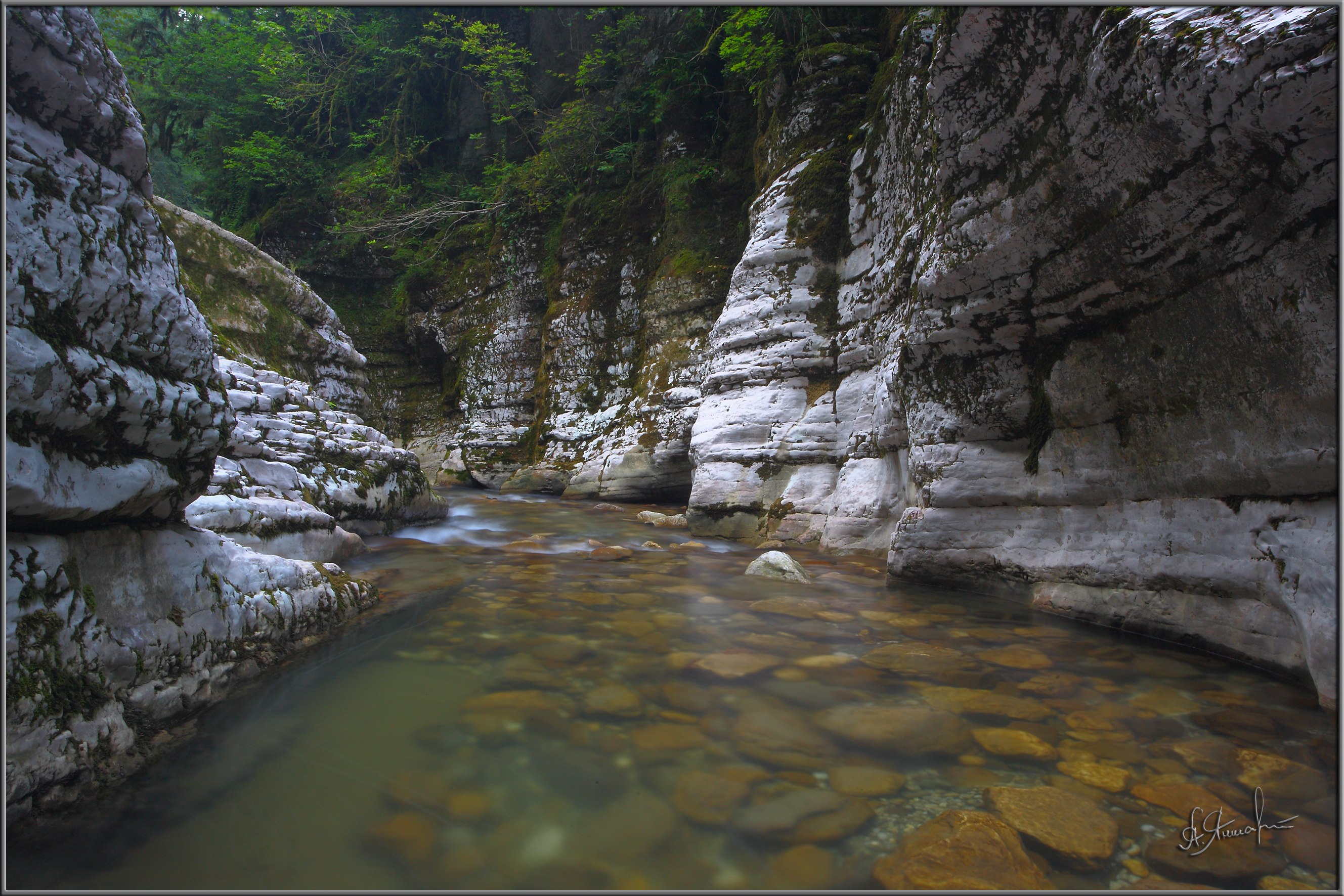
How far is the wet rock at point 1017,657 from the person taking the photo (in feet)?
9.46

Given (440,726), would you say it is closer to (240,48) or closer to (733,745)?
(733,745)

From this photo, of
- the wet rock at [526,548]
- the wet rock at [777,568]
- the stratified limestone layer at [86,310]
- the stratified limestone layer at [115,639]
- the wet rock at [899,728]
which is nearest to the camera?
the stratified limestone layer at [115,639]

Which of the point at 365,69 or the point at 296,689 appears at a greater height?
the point at 365,69

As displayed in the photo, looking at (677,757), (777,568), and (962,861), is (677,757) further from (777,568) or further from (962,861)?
(777,568)

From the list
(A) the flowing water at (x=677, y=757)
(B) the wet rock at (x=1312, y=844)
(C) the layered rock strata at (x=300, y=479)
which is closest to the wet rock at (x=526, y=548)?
(C) the layered rock strata at (x=300, y=479)

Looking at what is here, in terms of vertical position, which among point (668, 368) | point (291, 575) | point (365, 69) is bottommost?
point (291, 575)

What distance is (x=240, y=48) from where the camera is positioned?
17.7 m

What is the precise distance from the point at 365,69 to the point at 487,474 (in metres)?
13.0

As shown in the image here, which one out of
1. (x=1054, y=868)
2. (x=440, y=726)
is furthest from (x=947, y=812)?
(x=440, y=726)

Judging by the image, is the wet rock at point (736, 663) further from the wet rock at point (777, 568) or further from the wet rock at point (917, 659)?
the wet rock at point (777, 568)

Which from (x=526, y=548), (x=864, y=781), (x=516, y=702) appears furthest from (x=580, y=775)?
(x=526, y=548)

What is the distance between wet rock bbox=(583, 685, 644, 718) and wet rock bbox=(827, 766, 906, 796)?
805mm

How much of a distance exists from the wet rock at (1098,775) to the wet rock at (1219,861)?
0.73ft
